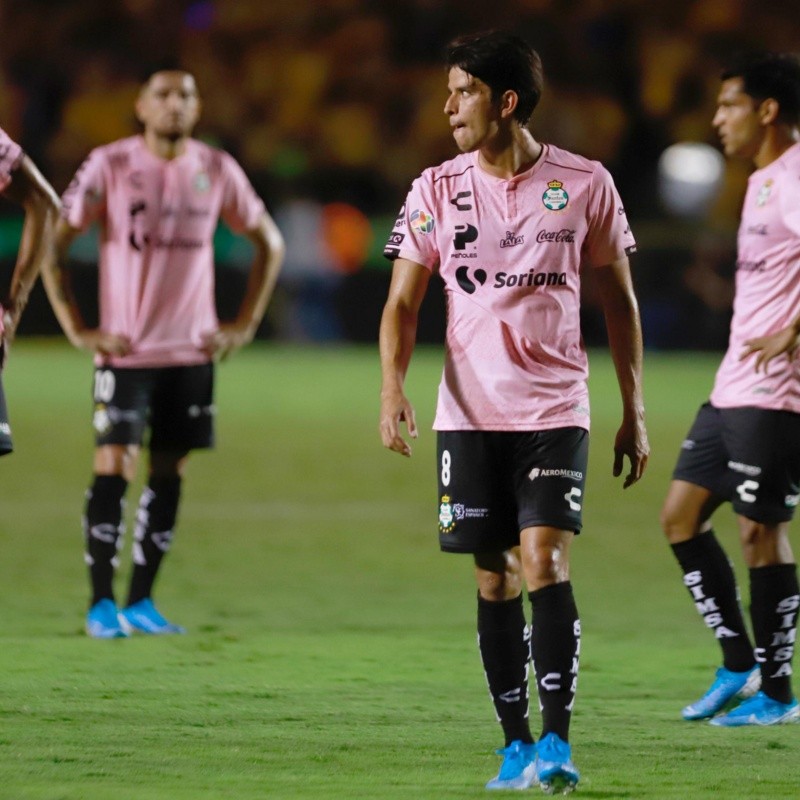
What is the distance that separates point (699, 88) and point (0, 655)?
19360 millimetres

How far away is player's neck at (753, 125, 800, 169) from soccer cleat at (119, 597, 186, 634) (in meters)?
2.96

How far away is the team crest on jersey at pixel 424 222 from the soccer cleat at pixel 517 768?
1.39 metres

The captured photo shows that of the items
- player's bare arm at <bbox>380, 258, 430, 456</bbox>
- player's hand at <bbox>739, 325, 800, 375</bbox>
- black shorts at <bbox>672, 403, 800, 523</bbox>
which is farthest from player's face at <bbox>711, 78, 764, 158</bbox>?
player's bare arm at <bbox>380, 258, 430, 456</bbox>

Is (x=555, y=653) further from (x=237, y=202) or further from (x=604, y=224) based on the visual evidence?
(x=237, y=202)

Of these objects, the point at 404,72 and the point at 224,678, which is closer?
the point at 224,678

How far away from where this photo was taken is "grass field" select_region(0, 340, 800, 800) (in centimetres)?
433

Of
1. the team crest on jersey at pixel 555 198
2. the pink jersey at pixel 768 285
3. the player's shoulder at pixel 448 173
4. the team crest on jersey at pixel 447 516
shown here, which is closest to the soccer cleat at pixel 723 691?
the pink jersey at pixel 768 285

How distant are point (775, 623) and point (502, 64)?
211cm

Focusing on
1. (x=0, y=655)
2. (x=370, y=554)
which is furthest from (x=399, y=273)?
(x=370, y=554)

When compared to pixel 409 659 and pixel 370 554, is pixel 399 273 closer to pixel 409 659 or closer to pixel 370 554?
pixel 409 659

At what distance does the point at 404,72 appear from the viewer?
24844 millimetres

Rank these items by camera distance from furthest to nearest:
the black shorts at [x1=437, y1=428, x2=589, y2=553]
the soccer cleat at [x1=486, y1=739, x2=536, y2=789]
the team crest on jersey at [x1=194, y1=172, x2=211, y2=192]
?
1. the team crest on jersey at [x1=194, y1=172, x2=211, y2=192]
2. the black shorts at [x1=437, y1=428, x2=589, y2=553]
3. the soccer cleat at [x1=486, y1=739, x2=536, y2=789]

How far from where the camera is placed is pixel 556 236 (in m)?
4.34

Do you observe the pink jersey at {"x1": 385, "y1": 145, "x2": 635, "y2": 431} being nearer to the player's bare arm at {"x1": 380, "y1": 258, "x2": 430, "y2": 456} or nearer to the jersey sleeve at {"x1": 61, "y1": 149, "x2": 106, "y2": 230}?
the player's bare arm at {"x1": 380, "y1": 258, "x2": 430, "y2": 456}
